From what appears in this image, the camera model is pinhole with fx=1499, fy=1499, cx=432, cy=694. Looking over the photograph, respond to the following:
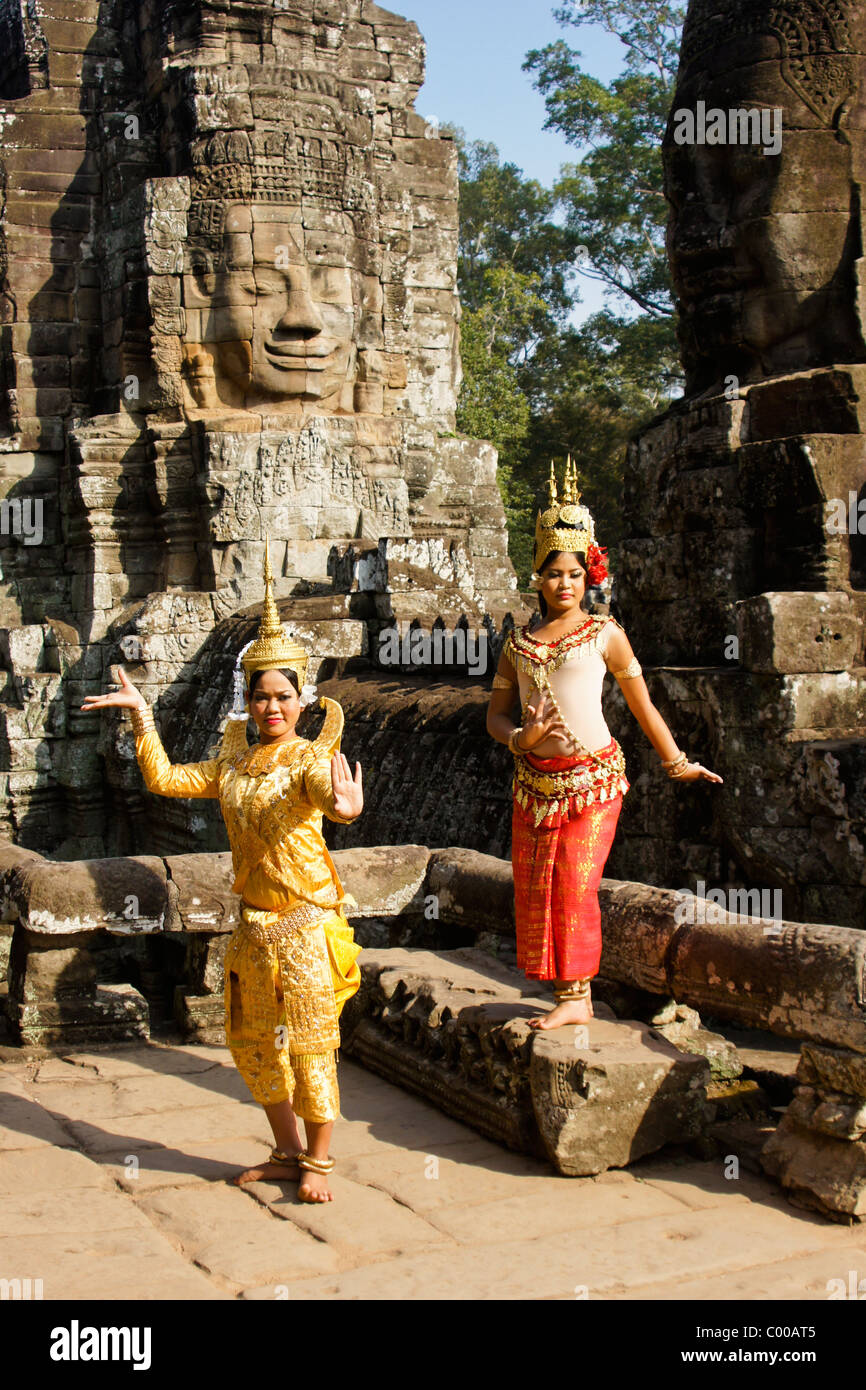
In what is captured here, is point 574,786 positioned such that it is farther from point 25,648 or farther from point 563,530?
point 25,648

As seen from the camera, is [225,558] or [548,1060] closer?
[548,1060]

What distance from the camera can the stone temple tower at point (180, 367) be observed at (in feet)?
40.4

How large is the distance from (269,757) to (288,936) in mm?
474

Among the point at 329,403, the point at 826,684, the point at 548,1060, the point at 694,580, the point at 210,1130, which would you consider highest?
the point at 329,403

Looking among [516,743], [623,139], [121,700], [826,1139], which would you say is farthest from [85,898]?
[623,139]

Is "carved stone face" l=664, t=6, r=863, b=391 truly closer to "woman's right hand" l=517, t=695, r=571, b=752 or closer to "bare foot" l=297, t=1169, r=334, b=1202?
"woman's right hand" l=517, t=695, r=571, b=752

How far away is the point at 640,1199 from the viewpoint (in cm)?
369

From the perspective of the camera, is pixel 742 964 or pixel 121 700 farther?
pixel 121 700

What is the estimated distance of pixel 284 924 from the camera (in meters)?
3.87

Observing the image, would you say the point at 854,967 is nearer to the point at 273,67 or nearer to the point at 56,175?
the point at 273,67

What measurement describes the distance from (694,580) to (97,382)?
9468 millimetres

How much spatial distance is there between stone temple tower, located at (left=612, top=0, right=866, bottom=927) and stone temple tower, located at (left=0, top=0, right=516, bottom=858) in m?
4.64

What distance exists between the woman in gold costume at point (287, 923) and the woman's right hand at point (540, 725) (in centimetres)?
51

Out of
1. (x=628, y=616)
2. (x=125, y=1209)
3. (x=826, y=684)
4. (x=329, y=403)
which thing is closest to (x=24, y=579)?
(x=329, y=403)
